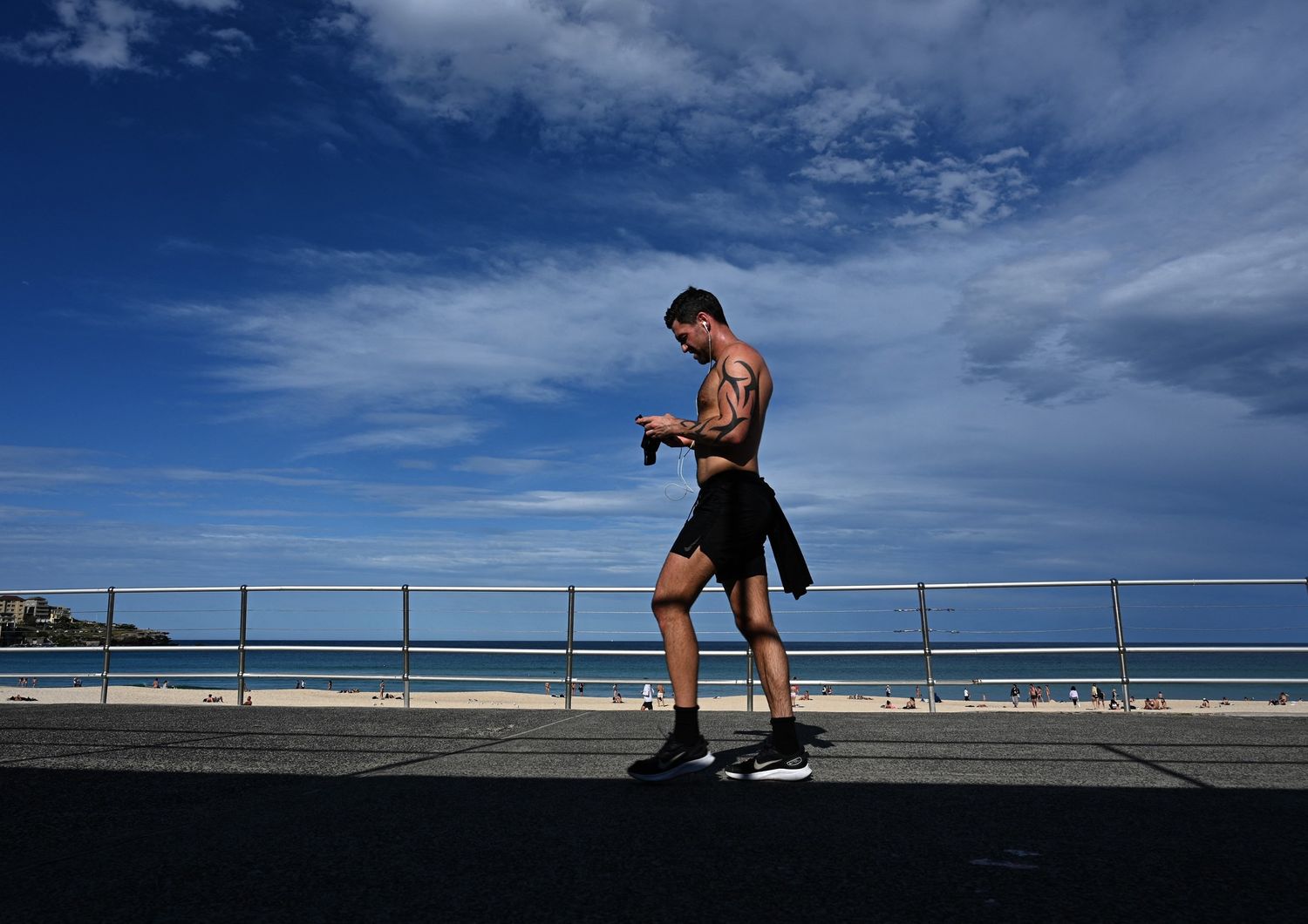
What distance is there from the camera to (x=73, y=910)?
1514mm

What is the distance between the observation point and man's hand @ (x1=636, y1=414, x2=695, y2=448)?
304 centimetres

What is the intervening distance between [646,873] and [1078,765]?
2176 millimetres

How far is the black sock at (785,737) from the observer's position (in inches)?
117

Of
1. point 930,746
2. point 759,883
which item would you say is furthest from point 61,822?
point 930,746

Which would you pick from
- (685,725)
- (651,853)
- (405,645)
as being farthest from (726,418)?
(405,645)

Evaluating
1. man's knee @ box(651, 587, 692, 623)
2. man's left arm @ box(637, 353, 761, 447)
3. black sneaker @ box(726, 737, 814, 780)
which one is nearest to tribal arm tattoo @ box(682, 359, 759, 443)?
man's left arm @ box(637, 353, 761, 447)

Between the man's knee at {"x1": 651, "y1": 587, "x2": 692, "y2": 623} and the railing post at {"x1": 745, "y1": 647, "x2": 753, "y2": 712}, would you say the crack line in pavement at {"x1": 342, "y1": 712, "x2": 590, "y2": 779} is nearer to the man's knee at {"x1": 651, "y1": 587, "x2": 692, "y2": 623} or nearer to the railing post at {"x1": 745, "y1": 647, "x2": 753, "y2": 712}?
the man's knee at {"x1": 651, "y1": 587, "x2": 692, "y2": 623}

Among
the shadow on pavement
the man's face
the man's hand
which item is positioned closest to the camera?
the shadow on pavement

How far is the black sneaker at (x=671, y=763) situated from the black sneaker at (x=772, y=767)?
11 cm

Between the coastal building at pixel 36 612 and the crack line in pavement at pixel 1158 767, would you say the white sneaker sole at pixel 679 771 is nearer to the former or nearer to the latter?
the crack line in pavement at pixel 1158 767

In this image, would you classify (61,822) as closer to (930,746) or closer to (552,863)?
(552,863)

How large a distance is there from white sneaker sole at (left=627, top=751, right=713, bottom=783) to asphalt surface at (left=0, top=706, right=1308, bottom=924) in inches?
1.3

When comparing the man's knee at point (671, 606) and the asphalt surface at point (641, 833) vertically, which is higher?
the man's knee at point (671, 606)

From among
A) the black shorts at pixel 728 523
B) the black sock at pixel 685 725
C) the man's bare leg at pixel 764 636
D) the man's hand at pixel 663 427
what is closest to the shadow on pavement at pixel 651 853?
the black sock at pixel 685 725
